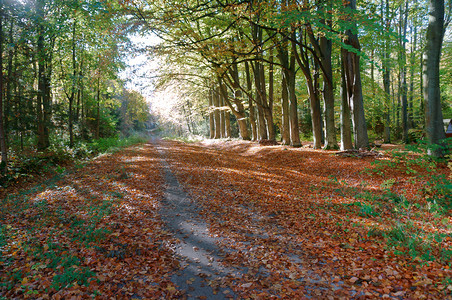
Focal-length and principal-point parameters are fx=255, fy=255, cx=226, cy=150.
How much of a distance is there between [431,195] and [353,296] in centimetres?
480

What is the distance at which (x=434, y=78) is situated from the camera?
7887 mm

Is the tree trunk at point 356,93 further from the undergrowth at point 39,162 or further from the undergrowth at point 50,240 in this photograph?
the undergrowth at point 39,162

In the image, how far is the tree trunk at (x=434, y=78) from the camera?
771 cm

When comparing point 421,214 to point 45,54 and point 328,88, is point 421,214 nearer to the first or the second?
point 328,88

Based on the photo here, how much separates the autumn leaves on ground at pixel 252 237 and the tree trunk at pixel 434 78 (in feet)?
3.02

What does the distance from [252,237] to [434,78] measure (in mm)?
7713

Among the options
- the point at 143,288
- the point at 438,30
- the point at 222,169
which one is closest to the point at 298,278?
the point at 143,288

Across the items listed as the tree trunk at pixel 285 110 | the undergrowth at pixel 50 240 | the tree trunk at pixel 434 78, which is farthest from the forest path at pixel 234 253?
the tree trunk at pixel 285 110

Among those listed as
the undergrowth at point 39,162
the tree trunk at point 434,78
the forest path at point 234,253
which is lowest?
the forest path at point 234,253

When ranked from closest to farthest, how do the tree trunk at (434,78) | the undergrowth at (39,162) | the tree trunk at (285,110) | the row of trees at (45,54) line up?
1. the tree trunk at (434,78)
2. the row of trees at (45,54)
3. the undergrowth at (39,162)
4. the tree trunk at (285,110)

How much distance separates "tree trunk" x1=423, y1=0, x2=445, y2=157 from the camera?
771cm

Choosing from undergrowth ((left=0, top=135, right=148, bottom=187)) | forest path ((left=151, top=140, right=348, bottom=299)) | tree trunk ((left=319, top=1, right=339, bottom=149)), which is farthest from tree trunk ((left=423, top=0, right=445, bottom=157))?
undergrowth ((left=0, top=135, right=148, bottom=187))

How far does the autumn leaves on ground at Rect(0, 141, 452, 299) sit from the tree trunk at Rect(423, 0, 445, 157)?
0.92m

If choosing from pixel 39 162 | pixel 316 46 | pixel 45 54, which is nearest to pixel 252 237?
pixel 316 46
